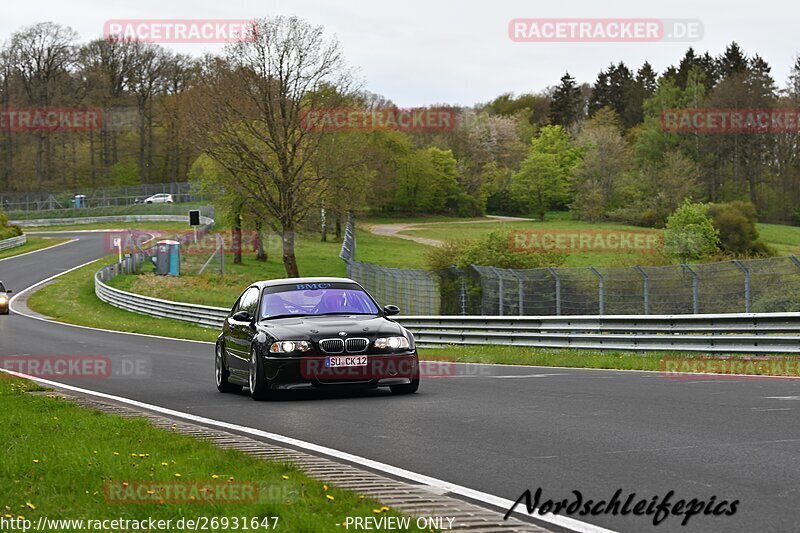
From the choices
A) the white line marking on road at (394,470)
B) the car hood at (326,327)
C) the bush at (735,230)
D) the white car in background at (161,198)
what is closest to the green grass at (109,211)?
the white car in background at (161,198)

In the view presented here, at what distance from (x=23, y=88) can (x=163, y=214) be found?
16002mm

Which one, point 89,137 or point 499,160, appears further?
point 499,160

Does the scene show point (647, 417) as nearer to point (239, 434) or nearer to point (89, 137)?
point (239, 434)

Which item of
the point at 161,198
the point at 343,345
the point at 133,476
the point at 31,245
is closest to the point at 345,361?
the point at 343,345

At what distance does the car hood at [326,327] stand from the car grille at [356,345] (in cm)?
6

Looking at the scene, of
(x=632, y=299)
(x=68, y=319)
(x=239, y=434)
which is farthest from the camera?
(x=68, y=319)

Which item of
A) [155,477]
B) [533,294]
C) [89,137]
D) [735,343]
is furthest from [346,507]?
[89,137]

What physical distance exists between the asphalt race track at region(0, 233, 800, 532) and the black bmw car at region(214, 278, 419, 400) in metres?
0.28

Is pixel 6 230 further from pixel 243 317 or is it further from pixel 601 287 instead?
pixel 243 317

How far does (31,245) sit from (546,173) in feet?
186

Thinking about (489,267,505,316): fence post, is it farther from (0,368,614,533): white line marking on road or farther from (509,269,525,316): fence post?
(0,368,614,533): white line marking on road

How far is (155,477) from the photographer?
7.71 meters

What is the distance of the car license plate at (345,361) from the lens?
1359 cm

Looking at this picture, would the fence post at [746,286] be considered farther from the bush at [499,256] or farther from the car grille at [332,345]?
the bush at [499,256]
